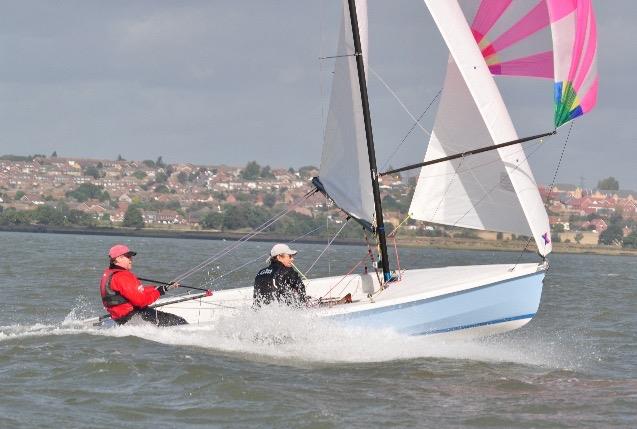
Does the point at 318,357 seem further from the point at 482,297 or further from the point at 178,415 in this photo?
the point at 178,415

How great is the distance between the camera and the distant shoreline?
88750 millimetres

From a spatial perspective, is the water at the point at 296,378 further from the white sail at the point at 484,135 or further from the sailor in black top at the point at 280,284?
the white sail at the point at 484,135

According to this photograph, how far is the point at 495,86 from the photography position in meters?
13.0

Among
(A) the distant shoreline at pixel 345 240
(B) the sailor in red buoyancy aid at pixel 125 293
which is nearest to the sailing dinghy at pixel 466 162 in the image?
(B) the sailor in red buoyancy aid at pixel 125 293

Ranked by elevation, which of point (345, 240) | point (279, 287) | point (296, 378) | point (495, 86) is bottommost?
point (296, 378)

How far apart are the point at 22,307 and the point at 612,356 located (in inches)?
329

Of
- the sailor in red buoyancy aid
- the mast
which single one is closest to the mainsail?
the mast

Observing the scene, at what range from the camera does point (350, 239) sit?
357 feet

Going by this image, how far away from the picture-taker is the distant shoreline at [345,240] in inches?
3494

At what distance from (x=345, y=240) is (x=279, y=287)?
313ft

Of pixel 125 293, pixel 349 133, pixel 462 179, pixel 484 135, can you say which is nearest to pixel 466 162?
pixel 462 179

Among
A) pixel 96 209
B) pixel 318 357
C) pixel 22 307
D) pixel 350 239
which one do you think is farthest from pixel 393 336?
pixel 96 209

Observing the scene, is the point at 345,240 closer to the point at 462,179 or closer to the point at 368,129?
the point at 368,129

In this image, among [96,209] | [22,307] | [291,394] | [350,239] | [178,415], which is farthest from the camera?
[96,209]
